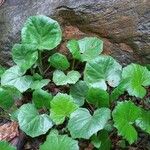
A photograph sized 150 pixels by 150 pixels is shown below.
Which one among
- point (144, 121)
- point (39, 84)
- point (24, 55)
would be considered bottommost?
point (144, 121)

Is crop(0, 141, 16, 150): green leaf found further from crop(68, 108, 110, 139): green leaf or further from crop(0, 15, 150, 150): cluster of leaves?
crop(68, 108, 110, 139): green leaf

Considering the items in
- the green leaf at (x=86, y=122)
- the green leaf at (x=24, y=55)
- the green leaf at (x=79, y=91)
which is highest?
the green leaf at (x=24, y=55)

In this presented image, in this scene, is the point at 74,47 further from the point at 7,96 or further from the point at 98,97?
the point at 7,96

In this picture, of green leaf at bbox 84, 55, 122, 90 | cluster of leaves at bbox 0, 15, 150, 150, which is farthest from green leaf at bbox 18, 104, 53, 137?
green leaf at bbox 84, 55, 122, 90

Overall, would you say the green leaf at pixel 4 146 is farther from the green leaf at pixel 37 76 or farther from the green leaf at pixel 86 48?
the green leaf at pixel 86 48

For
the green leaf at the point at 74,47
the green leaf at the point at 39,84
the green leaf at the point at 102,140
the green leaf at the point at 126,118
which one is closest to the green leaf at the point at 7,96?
the green leaf at the point at 39,84

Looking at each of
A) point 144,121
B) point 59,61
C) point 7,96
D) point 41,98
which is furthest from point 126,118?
point 7,96
